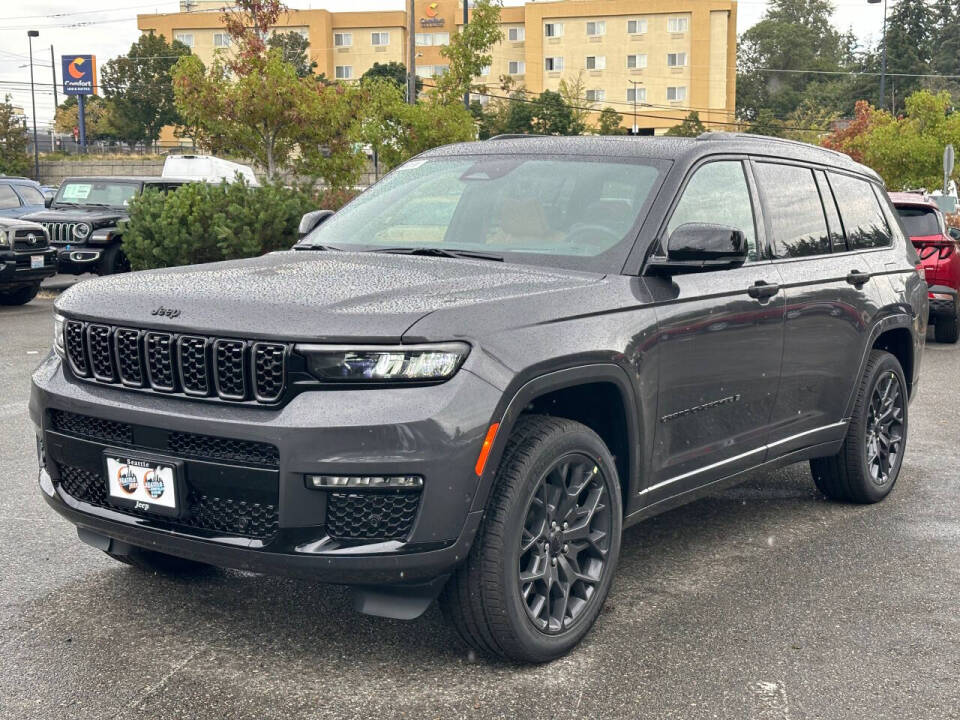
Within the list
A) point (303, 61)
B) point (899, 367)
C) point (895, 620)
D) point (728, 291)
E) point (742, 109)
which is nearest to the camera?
point (895, 620)

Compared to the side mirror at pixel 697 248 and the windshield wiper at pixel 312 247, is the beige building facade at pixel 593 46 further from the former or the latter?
the side mirror at pixel 697 248

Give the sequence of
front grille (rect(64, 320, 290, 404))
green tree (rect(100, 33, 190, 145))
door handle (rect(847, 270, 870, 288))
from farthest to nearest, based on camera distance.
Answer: green tree (rect(100, 33, 190, 145)) → door handle (rect(847, 270, 870, 288)) → front grille (rect(64, 320, 290, 404))

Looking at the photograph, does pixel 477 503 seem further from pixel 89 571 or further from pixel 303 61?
pixel 303 61

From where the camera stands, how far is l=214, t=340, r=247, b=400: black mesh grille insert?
3.56 metres

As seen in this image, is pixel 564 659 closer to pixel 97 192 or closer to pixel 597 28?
pixel 97 192

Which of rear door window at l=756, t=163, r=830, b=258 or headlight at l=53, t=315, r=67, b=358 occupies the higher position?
rear door window at l=756, t=163, r=830, b=258

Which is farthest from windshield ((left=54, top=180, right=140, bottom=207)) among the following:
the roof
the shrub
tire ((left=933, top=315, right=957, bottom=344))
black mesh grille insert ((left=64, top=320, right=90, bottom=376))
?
black mesh grille insert ((left=64, top=320, right=90, bottom=376))

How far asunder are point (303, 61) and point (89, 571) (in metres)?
99.7

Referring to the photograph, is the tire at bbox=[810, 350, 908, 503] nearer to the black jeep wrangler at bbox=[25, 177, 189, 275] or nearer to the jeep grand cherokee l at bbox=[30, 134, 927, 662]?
the jeep grand cherokee l at bbox=[30, 134, 927, 662]

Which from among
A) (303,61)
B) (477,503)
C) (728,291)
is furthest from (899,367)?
(303,61)

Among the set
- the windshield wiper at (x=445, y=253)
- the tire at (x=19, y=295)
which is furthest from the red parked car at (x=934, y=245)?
the tire at (x=19, y=295)

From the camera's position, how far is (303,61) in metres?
100

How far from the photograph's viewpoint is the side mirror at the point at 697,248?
436 centimetres

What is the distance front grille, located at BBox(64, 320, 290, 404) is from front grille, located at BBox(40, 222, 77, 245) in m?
15.1
